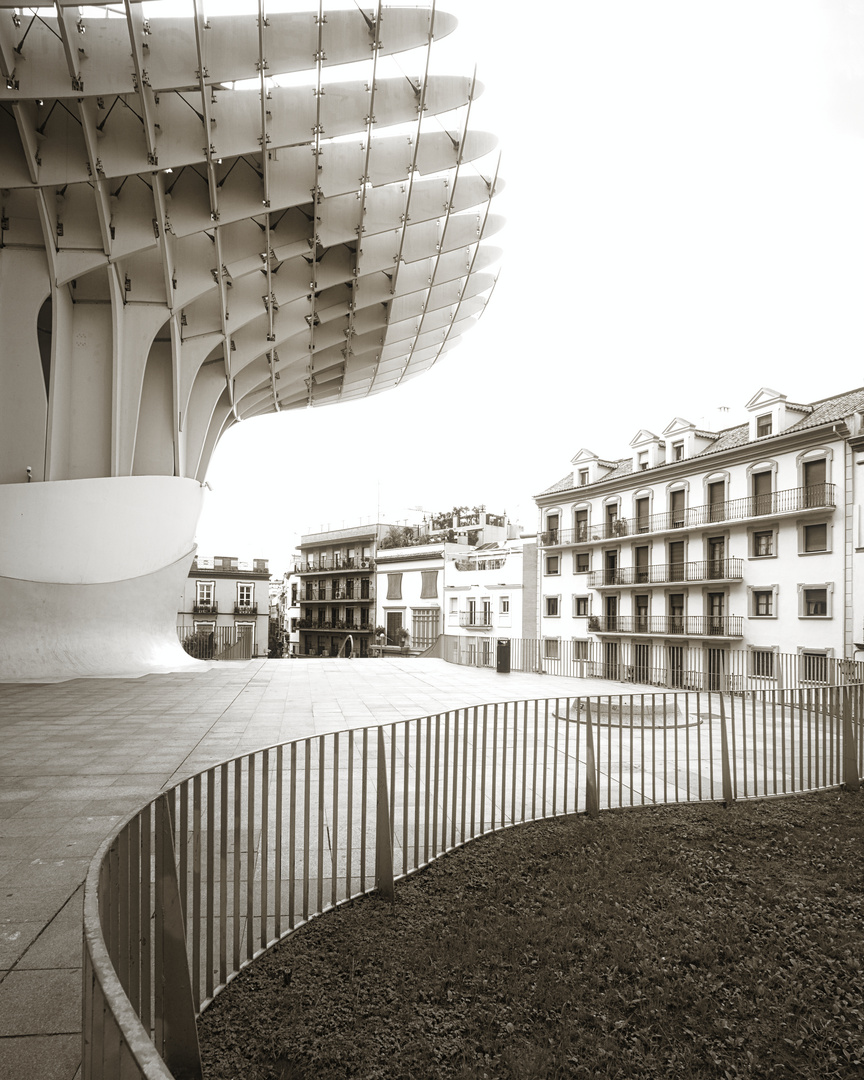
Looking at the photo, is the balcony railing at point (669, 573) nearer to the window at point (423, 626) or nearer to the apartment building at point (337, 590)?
the window at point (423, 626)

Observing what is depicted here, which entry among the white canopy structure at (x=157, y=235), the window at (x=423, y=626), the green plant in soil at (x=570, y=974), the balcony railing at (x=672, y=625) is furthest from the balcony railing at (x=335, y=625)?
the green plant in soil at (x=570, y=974)

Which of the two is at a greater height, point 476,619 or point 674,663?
point 476,619

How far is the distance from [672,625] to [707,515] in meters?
6.35

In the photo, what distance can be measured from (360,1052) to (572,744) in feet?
20.7

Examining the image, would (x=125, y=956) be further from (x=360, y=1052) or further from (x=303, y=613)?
(x=303, y=613)

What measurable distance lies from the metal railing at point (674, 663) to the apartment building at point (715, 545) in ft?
0.54

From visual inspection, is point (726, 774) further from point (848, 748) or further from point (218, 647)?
point (218, 647)

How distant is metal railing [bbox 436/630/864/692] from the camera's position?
20.3 m

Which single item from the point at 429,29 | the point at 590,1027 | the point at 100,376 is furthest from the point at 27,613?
the point at 590,1027

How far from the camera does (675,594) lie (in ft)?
131

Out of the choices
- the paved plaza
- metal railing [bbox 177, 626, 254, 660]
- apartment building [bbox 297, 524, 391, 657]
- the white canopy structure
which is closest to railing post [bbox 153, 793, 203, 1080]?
the paved plaza

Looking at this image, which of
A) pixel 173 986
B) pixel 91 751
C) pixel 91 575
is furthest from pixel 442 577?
pixel 173 986

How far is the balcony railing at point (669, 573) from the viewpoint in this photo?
3658 cm

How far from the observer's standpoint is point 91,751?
27.3 feet
